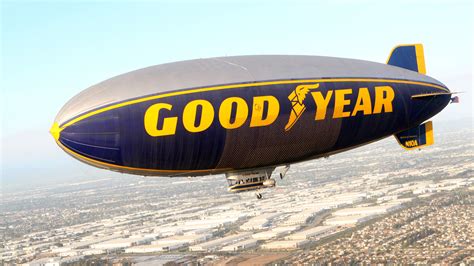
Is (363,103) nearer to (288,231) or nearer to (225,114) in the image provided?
(225,114)

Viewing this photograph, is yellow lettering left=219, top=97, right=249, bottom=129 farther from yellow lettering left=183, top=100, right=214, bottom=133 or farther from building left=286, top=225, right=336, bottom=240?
building left=286, top=225, right=336, bottom=240

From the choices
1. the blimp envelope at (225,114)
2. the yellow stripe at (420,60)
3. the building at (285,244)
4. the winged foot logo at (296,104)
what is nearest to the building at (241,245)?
the building at (285,244)

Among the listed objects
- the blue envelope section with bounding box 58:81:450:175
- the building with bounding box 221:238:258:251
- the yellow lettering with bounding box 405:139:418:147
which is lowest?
the building with bounding box 221:238:258:251

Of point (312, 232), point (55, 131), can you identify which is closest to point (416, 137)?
point (55, 131)

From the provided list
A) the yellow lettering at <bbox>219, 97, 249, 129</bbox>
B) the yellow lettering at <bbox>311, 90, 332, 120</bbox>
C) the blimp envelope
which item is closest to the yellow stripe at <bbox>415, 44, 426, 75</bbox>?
the blimp envelope

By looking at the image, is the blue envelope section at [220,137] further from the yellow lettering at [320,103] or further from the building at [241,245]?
the building at [241,245]

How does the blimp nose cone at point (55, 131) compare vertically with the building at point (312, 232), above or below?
above

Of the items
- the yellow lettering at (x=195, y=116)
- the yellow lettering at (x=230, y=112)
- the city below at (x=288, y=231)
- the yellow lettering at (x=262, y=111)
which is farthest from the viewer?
the city below at (x=288, y=231)
